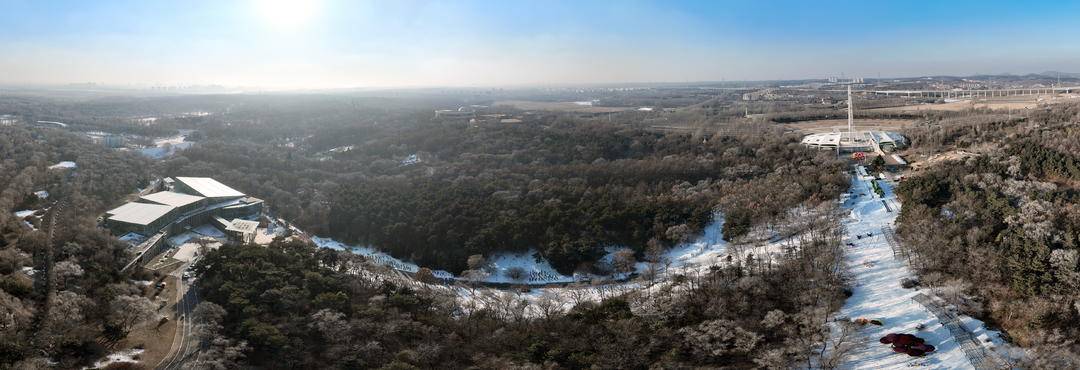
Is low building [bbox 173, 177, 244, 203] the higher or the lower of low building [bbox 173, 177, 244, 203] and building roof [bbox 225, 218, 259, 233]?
the higher

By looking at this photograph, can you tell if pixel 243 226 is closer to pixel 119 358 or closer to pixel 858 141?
pixel 119 358

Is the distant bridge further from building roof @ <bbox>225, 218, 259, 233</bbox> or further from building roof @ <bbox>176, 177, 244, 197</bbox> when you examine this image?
building roof @ <bbox>176, 177, 244, 197</bbox>

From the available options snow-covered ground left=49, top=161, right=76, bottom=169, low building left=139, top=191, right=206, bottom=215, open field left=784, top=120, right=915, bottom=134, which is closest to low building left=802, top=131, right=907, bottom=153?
open field left=784, top=120, right=915, bottom=134

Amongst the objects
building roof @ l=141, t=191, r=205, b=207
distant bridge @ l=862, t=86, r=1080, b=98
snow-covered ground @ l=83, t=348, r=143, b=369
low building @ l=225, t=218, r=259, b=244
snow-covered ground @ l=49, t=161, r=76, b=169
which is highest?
distant bridge @ l=862, t=86, r=1080, b=98

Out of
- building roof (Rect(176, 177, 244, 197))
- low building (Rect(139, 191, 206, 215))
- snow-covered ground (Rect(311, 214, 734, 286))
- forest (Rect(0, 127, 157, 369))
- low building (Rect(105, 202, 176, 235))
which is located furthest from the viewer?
building roof (Rect(176, 177, 244, 197))

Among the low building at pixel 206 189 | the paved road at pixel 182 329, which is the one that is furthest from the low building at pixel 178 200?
the paved road at pixel 182 329

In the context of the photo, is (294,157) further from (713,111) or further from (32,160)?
(713,111)
